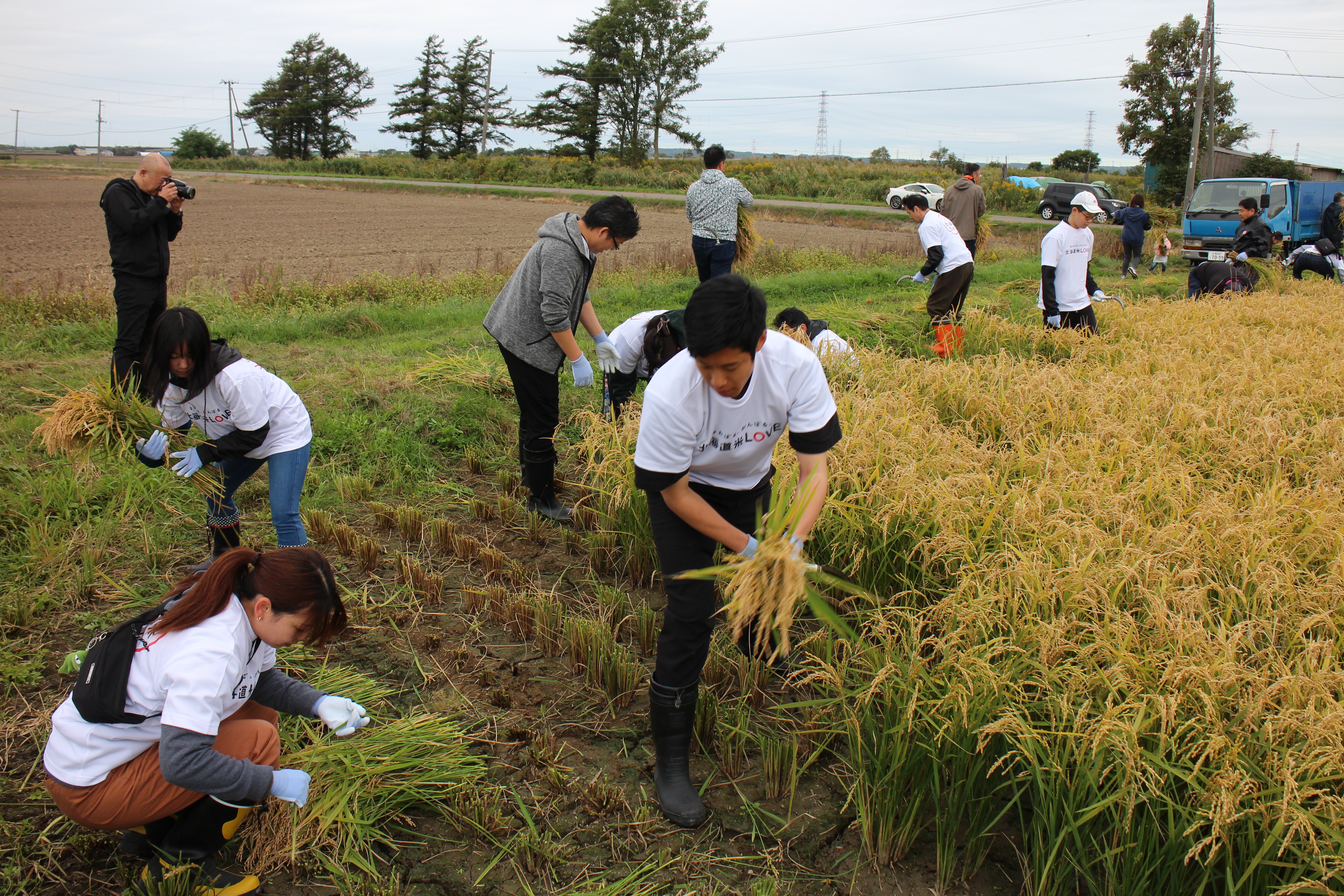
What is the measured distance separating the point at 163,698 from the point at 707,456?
142 centimetres

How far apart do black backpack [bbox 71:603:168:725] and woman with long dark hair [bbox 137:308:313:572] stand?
1129mm

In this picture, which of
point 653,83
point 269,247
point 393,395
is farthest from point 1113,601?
point 653,83

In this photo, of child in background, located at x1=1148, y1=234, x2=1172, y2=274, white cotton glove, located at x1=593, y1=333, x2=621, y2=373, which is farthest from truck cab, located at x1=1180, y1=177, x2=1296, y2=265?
white cotton glove, located at x1=593, y1=333, x2=621, y2=373

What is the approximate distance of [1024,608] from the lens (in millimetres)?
2496

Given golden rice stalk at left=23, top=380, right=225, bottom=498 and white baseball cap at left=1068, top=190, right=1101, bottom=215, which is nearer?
golden rice stalk at left=23, top=380, right=225, bottom=498

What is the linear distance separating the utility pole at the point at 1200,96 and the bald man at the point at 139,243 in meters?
24.6

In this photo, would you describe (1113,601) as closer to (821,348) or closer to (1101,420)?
(1101,420)

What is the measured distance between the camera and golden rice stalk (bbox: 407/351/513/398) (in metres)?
5.62

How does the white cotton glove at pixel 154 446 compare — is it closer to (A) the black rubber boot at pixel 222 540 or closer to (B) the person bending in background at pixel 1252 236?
(A) the black rubber boot at pixel 222 540

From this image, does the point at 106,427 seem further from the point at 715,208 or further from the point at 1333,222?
the point at 1333,222

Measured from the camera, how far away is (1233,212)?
1504cm

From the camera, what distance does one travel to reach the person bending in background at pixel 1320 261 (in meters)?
10.2

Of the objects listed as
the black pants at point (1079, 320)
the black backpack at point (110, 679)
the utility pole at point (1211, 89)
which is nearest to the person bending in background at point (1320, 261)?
the black pants at point (1079, 320)

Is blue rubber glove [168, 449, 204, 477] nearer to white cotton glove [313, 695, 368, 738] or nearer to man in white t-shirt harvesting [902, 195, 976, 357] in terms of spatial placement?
white cotton glove [313, 695, 368, 738]
